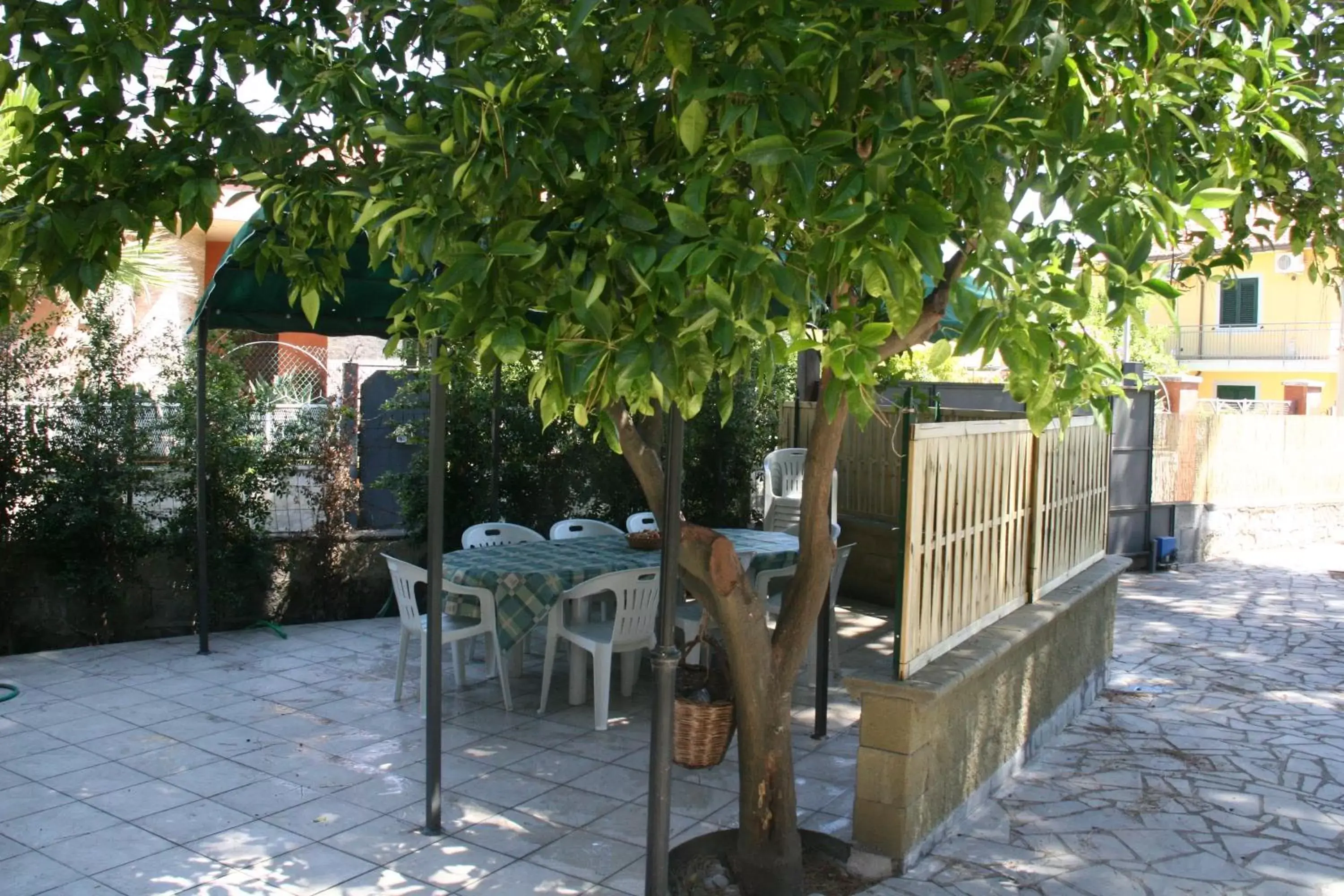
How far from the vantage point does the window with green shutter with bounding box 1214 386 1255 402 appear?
25469 millimetres

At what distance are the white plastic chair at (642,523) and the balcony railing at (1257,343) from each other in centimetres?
1911

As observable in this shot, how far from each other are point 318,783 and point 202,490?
2.81m

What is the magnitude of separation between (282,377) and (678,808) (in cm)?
570

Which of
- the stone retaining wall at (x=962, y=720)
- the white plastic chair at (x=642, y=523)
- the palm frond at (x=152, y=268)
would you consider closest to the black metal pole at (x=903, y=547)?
the stone retaining wall at (x=962, y=720)

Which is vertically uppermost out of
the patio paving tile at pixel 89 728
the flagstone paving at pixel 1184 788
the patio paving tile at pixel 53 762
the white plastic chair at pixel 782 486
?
the white plastic chair at pixel 782 486

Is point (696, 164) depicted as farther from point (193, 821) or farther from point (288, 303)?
point (288, 303)

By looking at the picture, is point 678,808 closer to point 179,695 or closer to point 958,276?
point 958,276

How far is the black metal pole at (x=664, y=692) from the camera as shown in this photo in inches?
129

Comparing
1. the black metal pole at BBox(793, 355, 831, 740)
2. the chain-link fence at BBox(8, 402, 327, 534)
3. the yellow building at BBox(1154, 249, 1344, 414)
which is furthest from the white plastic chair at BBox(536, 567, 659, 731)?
the yellow building at BBox(1154, 249, 1344, 414)

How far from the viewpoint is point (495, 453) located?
27.0 feet

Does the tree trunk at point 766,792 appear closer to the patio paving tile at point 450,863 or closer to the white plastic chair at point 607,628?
the patio paving tile at point 450,863

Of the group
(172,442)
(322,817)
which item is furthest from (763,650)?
(172,442)

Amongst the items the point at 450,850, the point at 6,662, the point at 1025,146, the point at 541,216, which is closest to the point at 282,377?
the point at 6,662

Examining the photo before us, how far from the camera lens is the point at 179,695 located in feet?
19.9
